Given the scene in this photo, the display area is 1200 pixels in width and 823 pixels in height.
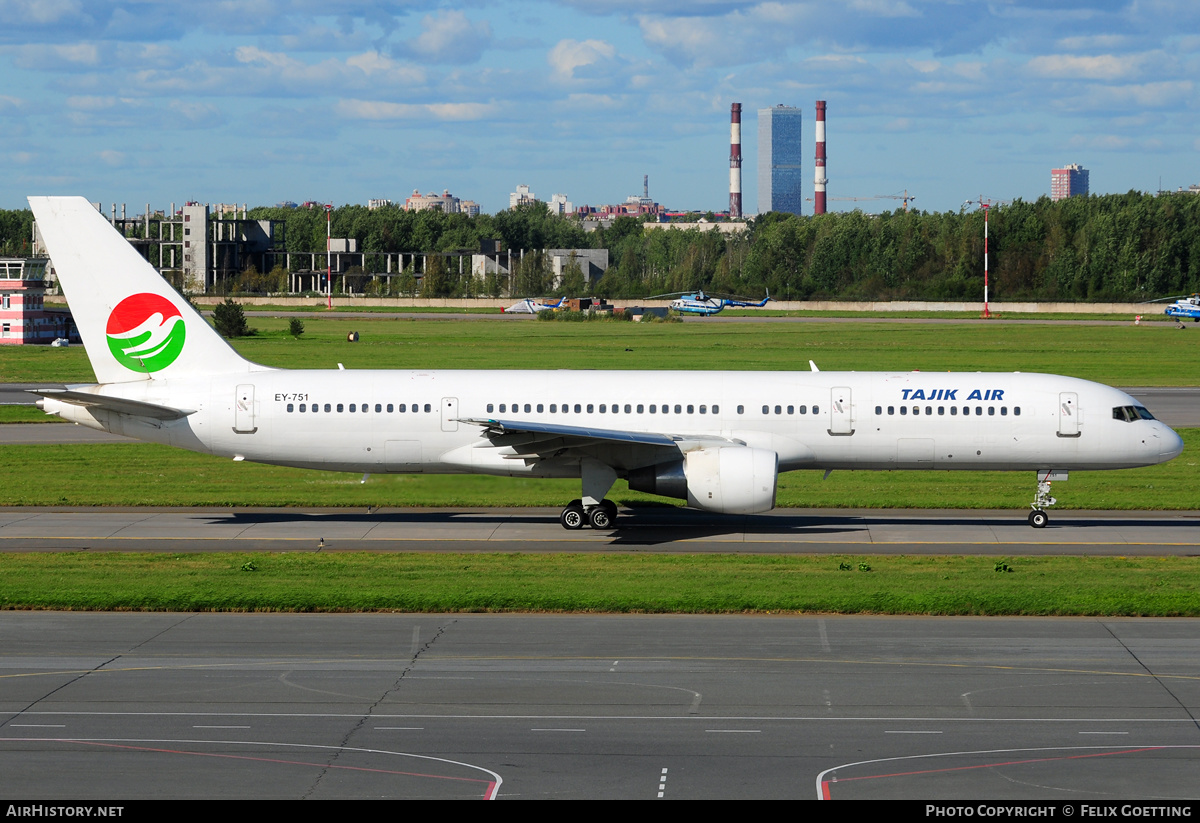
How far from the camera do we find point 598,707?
61.3ft

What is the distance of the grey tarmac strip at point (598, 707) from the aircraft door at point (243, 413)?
10318 millimetres

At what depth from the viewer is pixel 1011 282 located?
173375mm

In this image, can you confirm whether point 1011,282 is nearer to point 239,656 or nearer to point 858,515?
point 858,515

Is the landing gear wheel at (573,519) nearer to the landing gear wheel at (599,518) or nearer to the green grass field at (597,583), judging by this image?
the landing gear wheel at (599,518)

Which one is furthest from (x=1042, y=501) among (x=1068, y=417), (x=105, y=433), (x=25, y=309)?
(x=25, y=309)

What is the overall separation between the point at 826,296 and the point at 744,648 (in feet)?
540

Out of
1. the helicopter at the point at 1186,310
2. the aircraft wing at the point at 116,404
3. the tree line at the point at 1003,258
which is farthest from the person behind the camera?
the tree line at the point at 1003,258

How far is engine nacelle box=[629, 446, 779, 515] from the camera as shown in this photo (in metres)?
31.7

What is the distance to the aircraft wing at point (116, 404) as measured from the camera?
3272 cm

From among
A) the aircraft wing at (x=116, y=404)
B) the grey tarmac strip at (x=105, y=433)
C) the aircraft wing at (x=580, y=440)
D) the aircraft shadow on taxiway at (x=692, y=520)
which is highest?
the aircraft wing at (x=116, y=404)

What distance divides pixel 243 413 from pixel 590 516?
9.93m

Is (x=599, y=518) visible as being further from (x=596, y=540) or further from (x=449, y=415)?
(x=449, y=415)

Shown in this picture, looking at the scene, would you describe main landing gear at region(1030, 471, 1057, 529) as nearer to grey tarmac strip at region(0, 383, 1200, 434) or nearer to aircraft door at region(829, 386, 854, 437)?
aircraft door at region(829, 386, 854, 437)


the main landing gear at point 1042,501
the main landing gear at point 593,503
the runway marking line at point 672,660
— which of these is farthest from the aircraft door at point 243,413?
the main landing gear at point 1042,501
